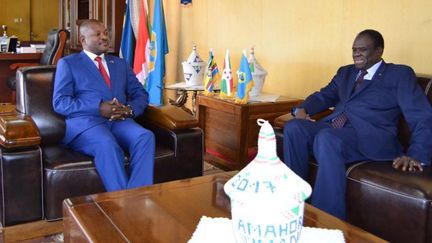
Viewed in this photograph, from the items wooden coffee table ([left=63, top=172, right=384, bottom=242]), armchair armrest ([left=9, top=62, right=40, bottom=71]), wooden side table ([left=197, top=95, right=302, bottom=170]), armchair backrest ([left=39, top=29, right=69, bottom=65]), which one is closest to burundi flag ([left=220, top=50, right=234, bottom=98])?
wooden side table ([left=197, top=95, right=302, bottom=170])

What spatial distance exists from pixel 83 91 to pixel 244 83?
1122 millimetres

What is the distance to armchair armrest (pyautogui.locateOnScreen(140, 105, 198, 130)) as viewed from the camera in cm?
263

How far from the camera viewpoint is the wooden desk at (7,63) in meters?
5.76

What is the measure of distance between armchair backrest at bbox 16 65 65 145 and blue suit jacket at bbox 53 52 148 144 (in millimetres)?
63

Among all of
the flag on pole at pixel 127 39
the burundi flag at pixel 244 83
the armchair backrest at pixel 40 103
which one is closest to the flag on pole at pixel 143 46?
the flag on pole at pixel 127 39

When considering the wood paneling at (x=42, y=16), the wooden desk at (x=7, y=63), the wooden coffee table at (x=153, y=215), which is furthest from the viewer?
the wood paneling at (x=42, y=16)

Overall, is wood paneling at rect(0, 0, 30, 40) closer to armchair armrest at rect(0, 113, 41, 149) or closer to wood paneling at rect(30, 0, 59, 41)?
wood paneling at rect(30, 0, 59, 41)

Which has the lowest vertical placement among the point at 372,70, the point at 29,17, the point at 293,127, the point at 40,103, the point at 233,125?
the point at 233,125

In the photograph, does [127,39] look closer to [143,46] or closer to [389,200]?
[143,46]

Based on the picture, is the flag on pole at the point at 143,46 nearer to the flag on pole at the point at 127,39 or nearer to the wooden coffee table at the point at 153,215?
the flag on pole at the point at 127,39

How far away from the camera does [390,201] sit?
2.02 metres

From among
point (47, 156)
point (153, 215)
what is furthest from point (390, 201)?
point (47, 156)

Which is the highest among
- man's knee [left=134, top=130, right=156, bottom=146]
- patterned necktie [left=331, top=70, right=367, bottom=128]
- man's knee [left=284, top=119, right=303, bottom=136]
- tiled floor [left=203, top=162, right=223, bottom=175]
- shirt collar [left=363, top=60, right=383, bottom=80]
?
shirt collar [left=363, top=60, right=383, bottom=80]

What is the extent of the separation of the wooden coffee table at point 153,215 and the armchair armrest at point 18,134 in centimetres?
69
